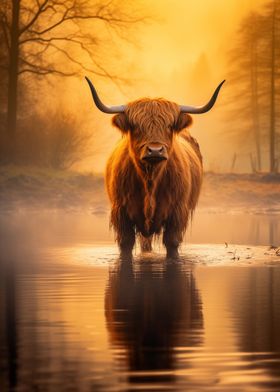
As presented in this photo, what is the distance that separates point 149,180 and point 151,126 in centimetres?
69

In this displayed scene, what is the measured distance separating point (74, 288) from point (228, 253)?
450cm

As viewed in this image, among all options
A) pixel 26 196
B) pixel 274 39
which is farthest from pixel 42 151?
pixel 274 39

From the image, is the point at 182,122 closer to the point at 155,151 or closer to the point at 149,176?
the point at 149,176

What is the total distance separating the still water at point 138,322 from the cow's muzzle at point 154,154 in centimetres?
113

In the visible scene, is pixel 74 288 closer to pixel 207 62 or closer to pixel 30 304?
pixel 30 304

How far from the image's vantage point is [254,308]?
8.20m

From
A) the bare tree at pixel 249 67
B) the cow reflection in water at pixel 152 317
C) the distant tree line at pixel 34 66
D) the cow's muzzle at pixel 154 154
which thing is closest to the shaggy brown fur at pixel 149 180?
the cow's muzzle at pixel 154 154

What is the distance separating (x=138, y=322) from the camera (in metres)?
7.39

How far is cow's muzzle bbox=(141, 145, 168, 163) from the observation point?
12000 millimetres

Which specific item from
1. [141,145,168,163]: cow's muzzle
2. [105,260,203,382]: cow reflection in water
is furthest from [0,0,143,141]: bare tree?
[105,260,203,382]: cow reflection in water

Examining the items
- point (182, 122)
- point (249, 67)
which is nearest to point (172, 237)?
point (182, 122)

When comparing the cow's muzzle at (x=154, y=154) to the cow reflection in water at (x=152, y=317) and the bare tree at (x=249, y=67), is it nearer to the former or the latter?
the cow reflection in water at (x=152, y=317)

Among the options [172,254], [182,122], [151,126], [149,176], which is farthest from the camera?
[172,254]

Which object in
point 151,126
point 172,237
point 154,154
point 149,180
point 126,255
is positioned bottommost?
point 126,255
